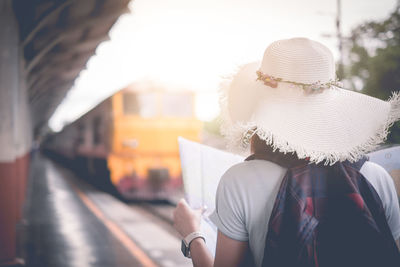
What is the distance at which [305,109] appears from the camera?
4.48 feet

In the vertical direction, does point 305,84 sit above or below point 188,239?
above

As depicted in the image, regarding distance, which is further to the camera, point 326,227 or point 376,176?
point 376,176

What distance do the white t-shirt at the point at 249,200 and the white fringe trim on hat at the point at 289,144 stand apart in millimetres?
75

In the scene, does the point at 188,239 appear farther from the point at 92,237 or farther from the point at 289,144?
the point at 92,237

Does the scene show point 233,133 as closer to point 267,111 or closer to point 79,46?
Result: point 267,111

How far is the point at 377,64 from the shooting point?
21875 millimetres

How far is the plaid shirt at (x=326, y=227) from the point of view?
1.21m

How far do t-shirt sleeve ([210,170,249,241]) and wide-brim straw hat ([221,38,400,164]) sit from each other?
0.17 m

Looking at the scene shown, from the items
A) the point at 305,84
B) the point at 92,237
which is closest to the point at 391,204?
the point at 305,84

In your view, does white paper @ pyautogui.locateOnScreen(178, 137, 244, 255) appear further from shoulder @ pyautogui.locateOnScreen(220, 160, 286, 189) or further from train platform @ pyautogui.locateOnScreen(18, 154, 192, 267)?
train platform @ pyautogui.locateOnScreen(18, 154, 192, 267)

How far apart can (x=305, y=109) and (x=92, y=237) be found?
5.56 metres

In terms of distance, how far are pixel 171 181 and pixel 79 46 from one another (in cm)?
384

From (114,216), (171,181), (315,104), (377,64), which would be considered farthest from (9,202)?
(377,64)

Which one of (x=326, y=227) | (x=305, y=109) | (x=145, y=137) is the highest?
(x=305, y=109)
